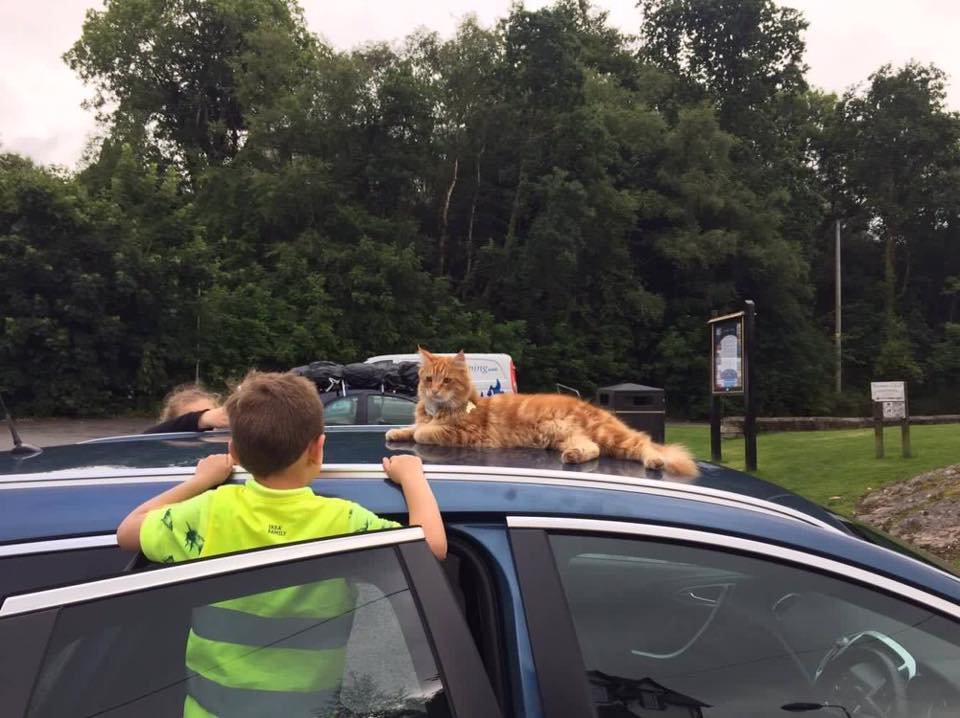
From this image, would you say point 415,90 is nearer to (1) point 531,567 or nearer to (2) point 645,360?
(2) point 645,360

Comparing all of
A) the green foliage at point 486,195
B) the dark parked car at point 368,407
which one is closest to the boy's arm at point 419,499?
the dark parked car at point 368,407

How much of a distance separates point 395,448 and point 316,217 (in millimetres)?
31586

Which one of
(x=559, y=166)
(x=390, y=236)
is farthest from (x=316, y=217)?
(x=559, y=166)

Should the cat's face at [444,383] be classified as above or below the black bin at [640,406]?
above

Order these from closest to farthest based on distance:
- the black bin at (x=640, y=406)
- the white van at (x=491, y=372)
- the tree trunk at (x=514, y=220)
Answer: the black bin at (x=640, y=406) → the white van at (x=491, y=372) → the tree trunk at (x=514, y=220)

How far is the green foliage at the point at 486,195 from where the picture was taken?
91.2 ft

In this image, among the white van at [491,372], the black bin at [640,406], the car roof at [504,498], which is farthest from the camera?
the white van at [491,372]

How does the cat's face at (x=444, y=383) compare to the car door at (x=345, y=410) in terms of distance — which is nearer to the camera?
the cat's face at (x=444, y=383)

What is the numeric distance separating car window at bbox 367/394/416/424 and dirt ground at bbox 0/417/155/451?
352 inches

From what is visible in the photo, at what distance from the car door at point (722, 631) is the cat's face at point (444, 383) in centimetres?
186

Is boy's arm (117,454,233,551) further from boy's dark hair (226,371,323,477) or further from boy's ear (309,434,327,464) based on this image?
boy's ear (309,434,327,464)

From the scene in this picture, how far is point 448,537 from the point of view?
1604 mm

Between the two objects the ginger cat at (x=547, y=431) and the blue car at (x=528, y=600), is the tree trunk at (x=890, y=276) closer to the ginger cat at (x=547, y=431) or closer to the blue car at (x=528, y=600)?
the ginger cat at (x=547, y=431)

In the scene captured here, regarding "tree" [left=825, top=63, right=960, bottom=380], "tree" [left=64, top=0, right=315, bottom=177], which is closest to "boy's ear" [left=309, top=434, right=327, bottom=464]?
"tree" [left=64, top=0, right=315, bottom=177]
